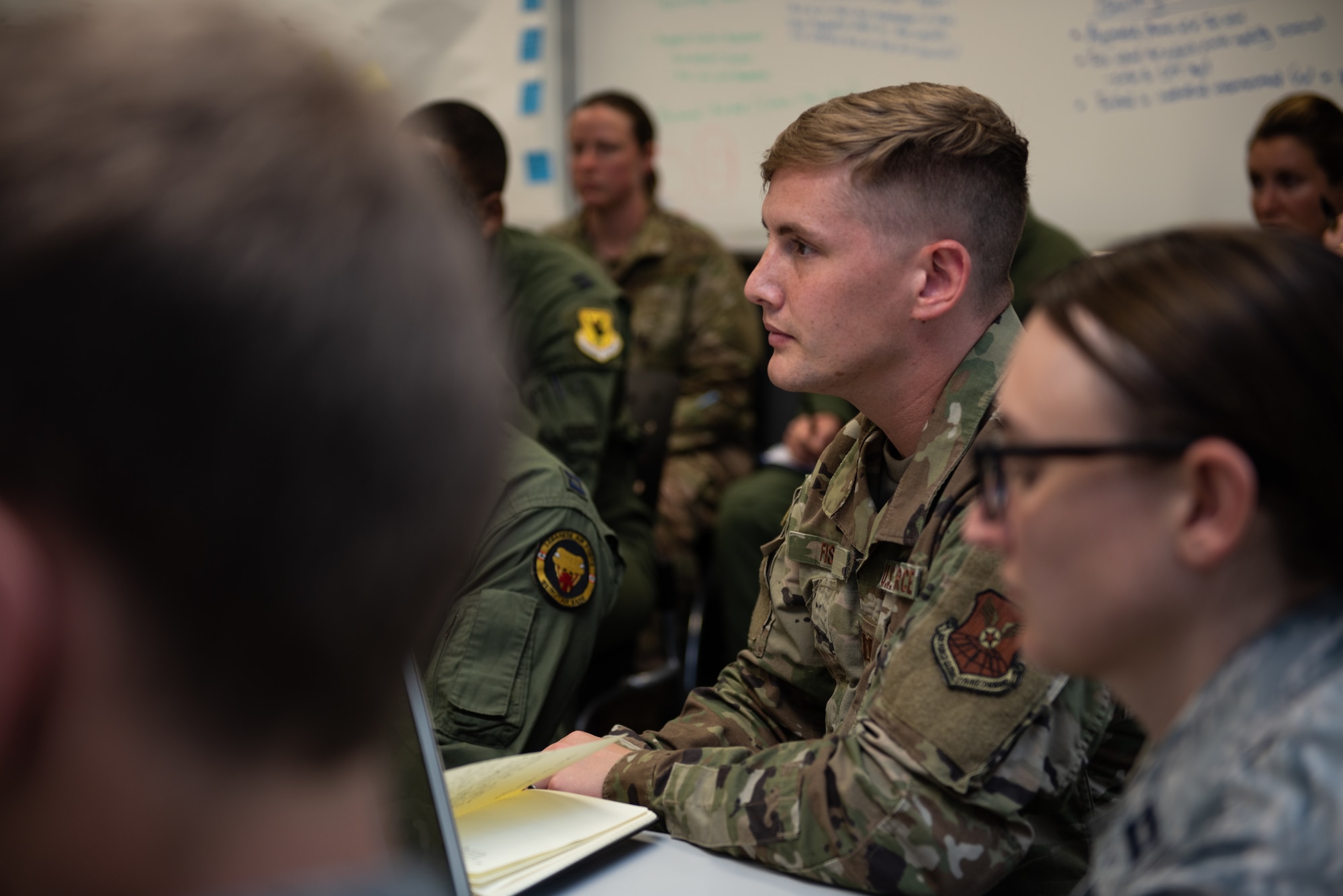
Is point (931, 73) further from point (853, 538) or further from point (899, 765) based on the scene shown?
point (899, 765)

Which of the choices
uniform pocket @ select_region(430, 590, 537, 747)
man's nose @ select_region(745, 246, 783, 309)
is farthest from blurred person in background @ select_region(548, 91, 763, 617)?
man's nose @ select_region(745, 246, 783, 309)

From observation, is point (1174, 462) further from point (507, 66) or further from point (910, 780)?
point (507, 66)

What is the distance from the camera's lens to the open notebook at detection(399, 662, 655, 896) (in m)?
0.80

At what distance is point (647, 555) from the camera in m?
2.35

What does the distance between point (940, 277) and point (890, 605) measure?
15.5 inches

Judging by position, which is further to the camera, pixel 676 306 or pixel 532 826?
pixel 676 306

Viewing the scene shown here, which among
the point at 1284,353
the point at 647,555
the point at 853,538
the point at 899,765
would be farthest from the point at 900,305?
the point at 647,555

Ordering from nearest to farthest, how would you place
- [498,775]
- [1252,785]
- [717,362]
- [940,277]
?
1. [1252,785]
2. [498,775]
3. [940,277]
4. [717,362]

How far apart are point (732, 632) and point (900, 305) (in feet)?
4.62

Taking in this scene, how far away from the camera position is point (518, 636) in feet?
4.65

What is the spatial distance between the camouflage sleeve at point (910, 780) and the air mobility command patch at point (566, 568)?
39 cm

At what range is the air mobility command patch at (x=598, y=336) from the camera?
2.50m

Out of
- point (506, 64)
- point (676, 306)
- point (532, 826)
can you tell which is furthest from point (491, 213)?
point (532, 826)


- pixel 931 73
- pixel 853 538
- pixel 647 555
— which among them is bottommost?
pixel 647 555
